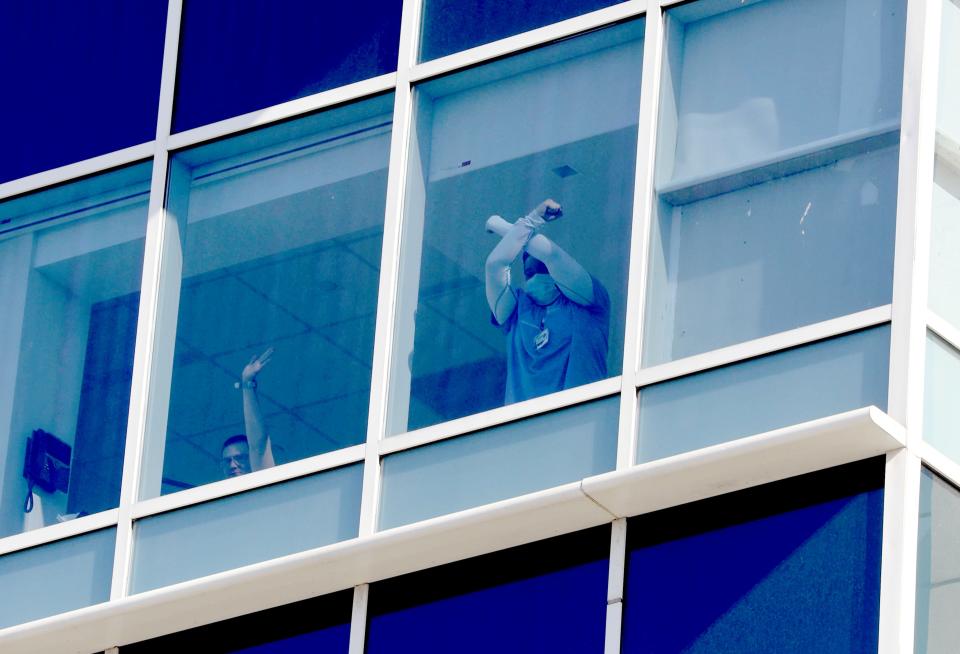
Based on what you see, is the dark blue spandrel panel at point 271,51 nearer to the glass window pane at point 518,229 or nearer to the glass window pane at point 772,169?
the glass window pane at point 518,229

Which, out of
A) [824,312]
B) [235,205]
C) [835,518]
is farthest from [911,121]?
[235,205]

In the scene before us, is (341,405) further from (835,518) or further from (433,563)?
(835,518)

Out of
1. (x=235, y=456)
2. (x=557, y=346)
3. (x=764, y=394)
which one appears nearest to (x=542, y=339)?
(x=557, y=346)

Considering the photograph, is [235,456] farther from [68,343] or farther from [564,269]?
[564,269]

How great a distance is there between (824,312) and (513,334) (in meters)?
1.59

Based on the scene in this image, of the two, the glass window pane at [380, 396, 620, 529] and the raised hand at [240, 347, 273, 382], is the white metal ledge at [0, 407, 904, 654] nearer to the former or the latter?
the glass window pane at [380, 396, 620, 529]

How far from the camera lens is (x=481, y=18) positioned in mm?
14117

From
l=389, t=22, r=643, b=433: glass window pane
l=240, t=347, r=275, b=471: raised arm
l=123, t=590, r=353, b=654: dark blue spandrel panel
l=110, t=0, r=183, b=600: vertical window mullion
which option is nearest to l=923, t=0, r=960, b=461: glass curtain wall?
l=389, t=22, r=643, b=433: glass window pane

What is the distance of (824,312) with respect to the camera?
487 inches

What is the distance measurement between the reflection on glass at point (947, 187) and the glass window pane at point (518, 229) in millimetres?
1480

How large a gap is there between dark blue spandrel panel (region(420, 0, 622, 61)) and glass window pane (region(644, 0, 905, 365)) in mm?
712

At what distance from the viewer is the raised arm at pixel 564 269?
13.1 meters

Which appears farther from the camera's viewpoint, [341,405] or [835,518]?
[341,405]

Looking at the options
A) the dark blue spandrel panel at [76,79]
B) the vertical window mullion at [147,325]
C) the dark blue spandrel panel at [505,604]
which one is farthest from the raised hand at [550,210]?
the dark blue spandrel panel at [76,79]
